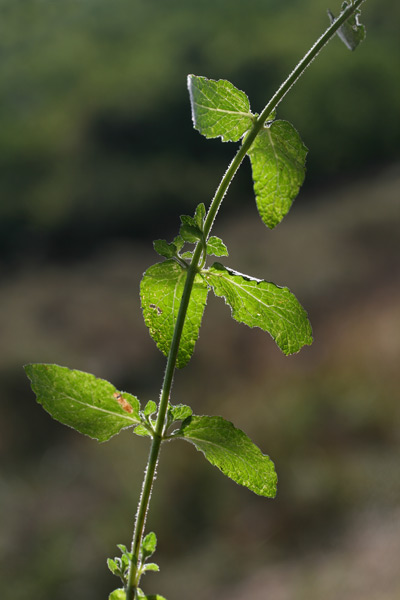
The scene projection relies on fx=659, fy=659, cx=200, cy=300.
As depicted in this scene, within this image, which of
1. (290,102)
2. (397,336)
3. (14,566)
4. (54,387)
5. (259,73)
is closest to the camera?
(54,387)

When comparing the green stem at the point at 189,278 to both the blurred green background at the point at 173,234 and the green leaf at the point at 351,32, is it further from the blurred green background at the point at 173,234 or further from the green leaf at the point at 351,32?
the blurred green background at the point at 173,234

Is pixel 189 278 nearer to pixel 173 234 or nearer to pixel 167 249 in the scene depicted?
pixel 167 249

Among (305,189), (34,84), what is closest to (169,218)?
(305,189)

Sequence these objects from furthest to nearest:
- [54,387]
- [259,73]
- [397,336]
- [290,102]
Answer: [259,73]
[290,102]
[397,336]
[54,387]

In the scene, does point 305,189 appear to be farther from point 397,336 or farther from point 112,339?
point 112,339

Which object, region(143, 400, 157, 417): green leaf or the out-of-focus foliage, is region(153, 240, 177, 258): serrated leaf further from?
the out-of-focus foliage

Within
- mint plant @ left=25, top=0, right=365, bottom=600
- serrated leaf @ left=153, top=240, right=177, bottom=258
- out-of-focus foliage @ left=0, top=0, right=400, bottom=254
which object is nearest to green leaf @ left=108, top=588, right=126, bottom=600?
mint plant @ left=25, top=0, right=365, bottom=600

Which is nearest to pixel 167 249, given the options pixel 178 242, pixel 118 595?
pixel 178 242

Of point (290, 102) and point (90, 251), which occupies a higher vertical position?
point (290, 102)
